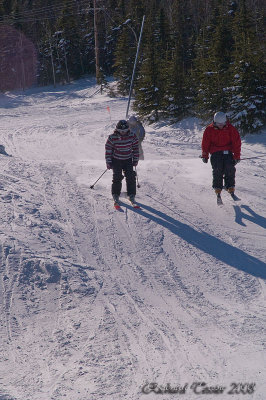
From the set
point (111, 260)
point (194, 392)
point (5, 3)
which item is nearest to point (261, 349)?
point (194, 392)

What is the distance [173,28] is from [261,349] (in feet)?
110

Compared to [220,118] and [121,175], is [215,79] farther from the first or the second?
[121,175]

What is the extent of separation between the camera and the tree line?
14.8 meters

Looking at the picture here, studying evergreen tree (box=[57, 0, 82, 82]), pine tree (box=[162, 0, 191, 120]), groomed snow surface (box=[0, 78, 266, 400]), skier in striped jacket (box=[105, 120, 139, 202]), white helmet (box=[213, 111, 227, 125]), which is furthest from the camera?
evergreen tree (box=[57, 0, 82, 82])

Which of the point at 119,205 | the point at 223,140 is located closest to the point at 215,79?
the point at 223,140

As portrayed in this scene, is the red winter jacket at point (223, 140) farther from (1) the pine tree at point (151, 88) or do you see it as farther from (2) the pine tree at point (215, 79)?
(1) the pine tree at point (151, 88)

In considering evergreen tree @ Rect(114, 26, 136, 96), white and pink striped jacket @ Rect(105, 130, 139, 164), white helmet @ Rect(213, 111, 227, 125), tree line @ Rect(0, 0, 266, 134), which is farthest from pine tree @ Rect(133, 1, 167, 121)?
white helmet @ Rect(213, 111, 227, 125)

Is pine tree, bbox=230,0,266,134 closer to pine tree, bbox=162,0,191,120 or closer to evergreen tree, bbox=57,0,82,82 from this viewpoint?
pine tree, bbox=162,0,191,120

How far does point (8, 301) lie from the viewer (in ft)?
15.6

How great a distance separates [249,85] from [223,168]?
8150 millimetres

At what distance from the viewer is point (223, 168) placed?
7.67 m

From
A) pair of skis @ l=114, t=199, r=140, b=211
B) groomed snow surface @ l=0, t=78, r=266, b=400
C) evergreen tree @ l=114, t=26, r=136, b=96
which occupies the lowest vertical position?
groomed snow surface @ l=0, t=78, r=266, b=400

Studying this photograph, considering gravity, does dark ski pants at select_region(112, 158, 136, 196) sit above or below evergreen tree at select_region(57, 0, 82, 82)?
below

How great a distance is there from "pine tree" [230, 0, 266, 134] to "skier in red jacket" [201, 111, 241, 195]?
771 centimetres
